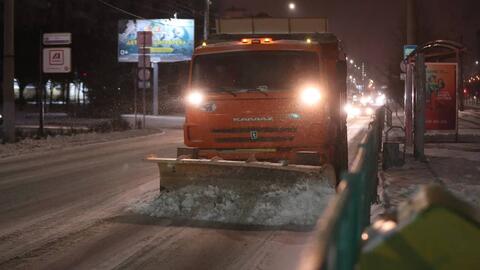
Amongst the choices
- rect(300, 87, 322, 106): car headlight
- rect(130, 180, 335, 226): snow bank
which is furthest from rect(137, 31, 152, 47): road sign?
rect(130, 180, 335, 226): snow bank

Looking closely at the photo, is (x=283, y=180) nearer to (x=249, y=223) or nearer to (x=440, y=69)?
(x=249, y=223)

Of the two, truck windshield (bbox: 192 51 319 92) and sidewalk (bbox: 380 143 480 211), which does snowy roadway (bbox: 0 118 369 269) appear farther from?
sidewalk (bbox: 380 143 480 211)

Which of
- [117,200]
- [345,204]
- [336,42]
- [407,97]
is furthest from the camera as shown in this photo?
[407,97]

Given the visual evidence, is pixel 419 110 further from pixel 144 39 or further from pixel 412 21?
pixel 144 39

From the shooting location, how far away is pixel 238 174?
9.61 meters

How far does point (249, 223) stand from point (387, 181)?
4.77m

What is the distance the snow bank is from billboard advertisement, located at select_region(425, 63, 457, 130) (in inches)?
521

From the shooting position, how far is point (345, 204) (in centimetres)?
309

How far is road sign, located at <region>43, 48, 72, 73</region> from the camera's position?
25.1 metres

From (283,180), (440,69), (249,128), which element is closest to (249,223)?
(283,180)

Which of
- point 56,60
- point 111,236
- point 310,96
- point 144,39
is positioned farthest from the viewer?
point 144,39

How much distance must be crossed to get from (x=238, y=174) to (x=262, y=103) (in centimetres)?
148

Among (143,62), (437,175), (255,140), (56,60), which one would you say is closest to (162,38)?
(143,62)

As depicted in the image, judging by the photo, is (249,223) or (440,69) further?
(440,69)
